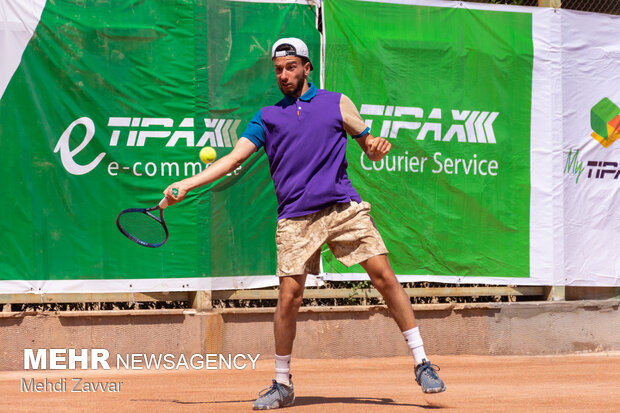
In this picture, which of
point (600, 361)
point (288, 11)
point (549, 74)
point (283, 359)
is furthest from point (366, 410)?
point (549, 74)

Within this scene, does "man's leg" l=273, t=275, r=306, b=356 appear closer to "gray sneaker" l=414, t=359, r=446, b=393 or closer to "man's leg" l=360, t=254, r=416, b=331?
"man's leg" l=360, t=254, r=416, b=331

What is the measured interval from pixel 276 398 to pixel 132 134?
128 inches

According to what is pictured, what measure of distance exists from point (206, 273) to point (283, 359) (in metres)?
2.55

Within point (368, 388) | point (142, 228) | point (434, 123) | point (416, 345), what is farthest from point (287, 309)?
point (434, 123)

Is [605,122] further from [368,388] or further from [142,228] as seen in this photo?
[142,228]

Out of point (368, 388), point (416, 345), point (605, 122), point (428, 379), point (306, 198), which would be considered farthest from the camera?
point (605, 122)

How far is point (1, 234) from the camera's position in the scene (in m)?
7.06

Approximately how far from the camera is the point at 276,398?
480 cm

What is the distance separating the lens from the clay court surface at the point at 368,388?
4848 mm

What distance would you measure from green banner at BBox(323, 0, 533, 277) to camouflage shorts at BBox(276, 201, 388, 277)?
9.01ft

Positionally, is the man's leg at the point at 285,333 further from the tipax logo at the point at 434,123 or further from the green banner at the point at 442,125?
the tipax logo at the point at 434,123

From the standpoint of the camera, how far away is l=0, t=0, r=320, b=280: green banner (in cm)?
713

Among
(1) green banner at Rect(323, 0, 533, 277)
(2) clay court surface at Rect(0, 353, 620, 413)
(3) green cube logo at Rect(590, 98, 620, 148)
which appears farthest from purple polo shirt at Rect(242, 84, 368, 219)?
(3) green cube logo at Rect(590, 98, 620, 148)

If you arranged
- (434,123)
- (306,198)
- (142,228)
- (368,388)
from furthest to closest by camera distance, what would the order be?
(434,123), (142,228), (368,388), (306,198)
